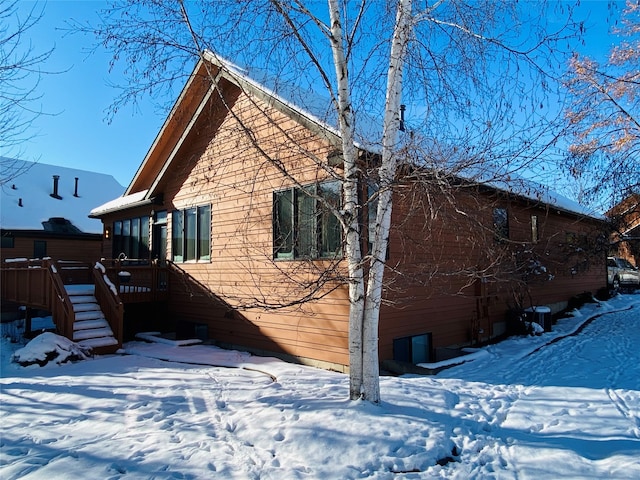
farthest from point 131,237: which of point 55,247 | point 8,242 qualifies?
point 8,242

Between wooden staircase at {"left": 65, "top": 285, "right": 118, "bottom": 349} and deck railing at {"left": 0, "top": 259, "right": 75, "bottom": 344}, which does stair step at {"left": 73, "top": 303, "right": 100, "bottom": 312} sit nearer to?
wooden staircase at {"left": 65, "top": 285, "right": 118, "bottom": 349}

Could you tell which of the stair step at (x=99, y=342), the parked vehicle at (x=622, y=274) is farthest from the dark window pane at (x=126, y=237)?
the parked vehicle at (x=622, y=274)

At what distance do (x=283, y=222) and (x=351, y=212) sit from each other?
388cm

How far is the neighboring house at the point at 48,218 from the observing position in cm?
2009

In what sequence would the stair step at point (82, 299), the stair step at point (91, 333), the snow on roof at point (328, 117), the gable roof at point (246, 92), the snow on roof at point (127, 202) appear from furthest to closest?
1. the snow on roof at point (127, 202)
2. the stair step at point (82, 299)
3. the stair step at point (91, 333)
4. the gable roof at point (246, 92)
5. the snow on roof at point (328, 117)

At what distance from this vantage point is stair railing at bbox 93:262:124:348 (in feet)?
34.6

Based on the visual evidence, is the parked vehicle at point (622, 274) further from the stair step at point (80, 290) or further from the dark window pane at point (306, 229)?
the stair step at point (80, 290)

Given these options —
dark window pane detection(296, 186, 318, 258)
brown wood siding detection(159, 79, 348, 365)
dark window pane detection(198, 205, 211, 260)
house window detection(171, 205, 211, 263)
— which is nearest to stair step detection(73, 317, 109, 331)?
brown wood siding detection(159, 79, 348, 365)

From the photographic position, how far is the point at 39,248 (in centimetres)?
2066

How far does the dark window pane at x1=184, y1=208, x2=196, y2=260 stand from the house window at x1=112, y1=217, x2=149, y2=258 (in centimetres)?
263

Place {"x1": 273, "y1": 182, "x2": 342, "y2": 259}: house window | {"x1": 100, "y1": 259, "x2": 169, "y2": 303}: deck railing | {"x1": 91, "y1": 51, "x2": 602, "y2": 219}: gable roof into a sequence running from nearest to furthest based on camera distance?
{"x1": 91, "y1": 51, "x2": 602, "y2": 219}: gable roof < {"x1": 273, "y1": 182, "x2": 342, "y2": 259}: house window < {"x1": 100, "y1": 259, "x2": 169, "y2": 303}: deck railing

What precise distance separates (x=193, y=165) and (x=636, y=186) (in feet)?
37.9

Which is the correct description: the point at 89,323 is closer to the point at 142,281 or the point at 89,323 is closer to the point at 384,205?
the point at 142,281

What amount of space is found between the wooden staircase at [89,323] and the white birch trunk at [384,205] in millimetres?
7070
